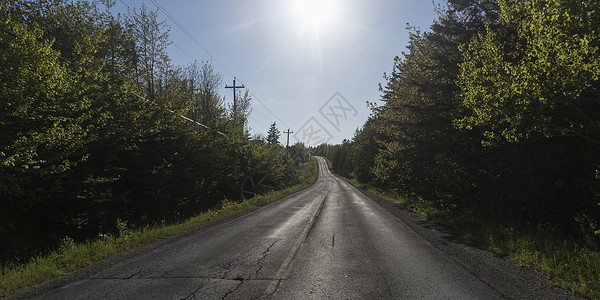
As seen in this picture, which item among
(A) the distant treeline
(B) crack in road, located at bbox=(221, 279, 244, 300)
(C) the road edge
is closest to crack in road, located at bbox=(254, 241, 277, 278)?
(B) crack in road, located at bbox=(221, 279, 244, 300)

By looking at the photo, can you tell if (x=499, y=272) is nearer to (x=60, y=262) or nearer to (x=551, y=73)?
(x=551, y=73)

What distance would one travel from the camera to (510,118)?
283 inches

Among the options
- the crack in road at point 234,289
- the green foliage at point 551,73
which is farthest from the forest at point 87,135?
the green foliage at point 551,73

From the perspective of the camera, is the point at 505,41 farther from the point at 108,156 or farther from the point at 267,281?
the point at 108,156

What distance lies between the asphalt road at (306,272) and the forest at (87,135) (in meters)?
3.29

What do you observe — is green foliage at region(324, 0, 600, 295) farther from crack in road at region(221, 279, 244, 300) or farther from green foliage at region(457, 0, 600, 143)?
crack in road at region(221, 279, 244, 300)

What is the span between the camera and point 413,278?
16.5 feet

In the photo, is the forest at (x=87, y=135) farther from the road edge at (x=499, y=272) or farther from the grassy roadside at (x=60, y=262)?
the road edge at (x=499, y=272)

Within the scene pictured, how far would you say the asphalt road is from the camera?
441 centimetres

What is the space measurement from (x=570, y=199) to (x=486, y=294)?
747 cm

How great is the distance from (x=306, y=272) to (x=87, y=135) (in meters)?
8.76

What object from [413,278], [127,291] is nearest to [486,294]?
[413,278]

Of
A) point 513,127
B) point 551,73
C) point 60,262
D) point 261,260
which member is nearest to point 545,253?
point 513,127

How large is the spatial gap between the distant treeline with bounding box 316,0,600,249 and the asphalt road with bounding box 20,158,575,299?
2.68m
